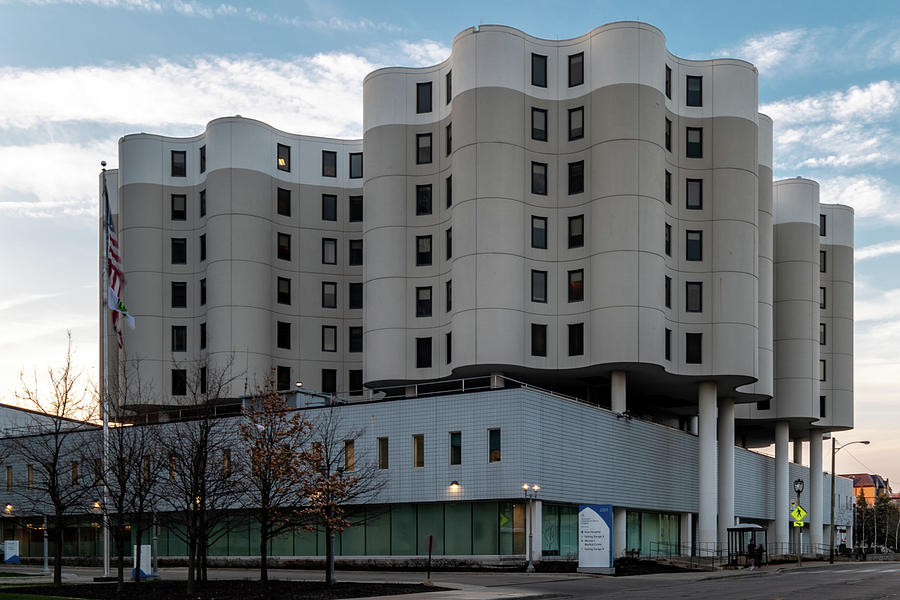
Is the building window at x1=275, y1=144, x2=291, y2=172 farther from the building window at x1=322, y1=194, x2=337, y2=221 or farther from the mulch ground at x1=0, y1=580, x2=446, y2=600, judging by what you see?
the mulch ground at x1=0, y1=580, x2=446, y2=600

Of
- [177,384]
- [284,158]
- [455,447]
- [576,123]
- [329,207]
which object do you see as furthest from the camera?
[329,207]

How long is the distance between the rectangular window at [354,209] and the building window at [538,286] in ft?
67.4

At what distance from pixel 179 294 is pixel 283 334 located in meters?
8.41

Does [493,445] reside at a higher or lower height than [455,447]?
higher

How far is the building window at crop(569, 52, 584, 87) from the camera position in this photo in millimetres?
64250

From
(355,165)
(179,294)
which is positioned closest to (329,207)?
(355,165)

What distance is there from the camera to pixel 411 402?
55125 mm

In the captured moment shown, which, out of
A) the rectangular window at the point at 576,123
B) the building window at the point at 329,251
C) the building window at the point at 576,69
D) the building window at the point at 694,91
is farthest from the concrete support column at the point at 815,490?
the building window at the point at 329,251

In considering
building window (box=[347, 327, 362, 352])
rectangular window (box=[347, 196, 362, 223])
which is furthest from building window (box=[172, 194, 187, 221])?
building window (box=[347, 327, 362, 352])

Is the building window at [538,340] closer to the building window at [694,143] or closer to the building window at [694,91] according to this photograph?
the building window at [694,143]

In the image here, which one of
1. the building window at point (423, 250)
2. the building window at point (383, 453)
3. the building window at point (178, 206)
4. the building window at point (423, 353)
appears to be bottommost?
the building window at point (383, 453)

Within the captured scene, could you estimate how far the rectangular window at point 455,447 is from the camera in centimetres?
5366

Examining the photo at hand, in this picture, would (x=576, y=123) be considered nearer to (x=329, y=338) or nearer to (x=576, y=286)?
(x=576, y=286)

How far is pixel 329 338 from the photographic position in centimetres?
7788
